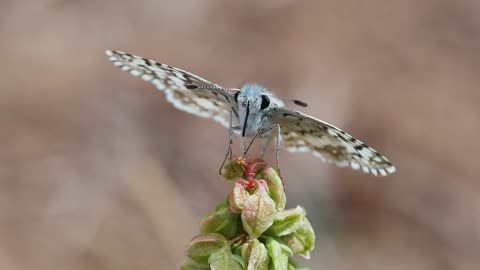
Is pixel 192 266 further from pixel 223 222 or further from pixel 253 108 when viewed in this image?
pixel 253 108

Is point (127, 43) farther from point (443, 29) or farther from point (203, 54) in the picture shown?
point (443, 29)

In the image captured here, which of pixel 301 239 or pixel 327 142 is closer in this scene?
pixel 301 239

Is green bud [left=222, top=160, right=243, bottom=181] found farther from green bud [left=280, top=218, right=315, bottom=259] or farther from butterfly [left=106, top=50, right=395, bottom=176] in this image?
green bud [left=280, top=218, right=315, bottom=259]

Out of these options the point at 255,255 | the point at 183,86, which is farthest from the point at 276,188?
the point at 183,86

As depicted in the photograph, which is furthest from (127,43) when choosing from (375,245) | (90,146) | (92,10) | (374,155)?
(374,155)

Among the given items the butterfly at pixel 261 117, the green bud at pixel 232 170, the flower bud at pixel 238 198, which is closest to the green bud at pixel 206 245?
the flower bud at pixel 238 198

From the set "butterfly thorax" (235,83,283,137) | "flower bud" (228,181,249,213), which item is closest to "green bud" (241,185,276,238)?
"flower bud" (228,181,249,213)
